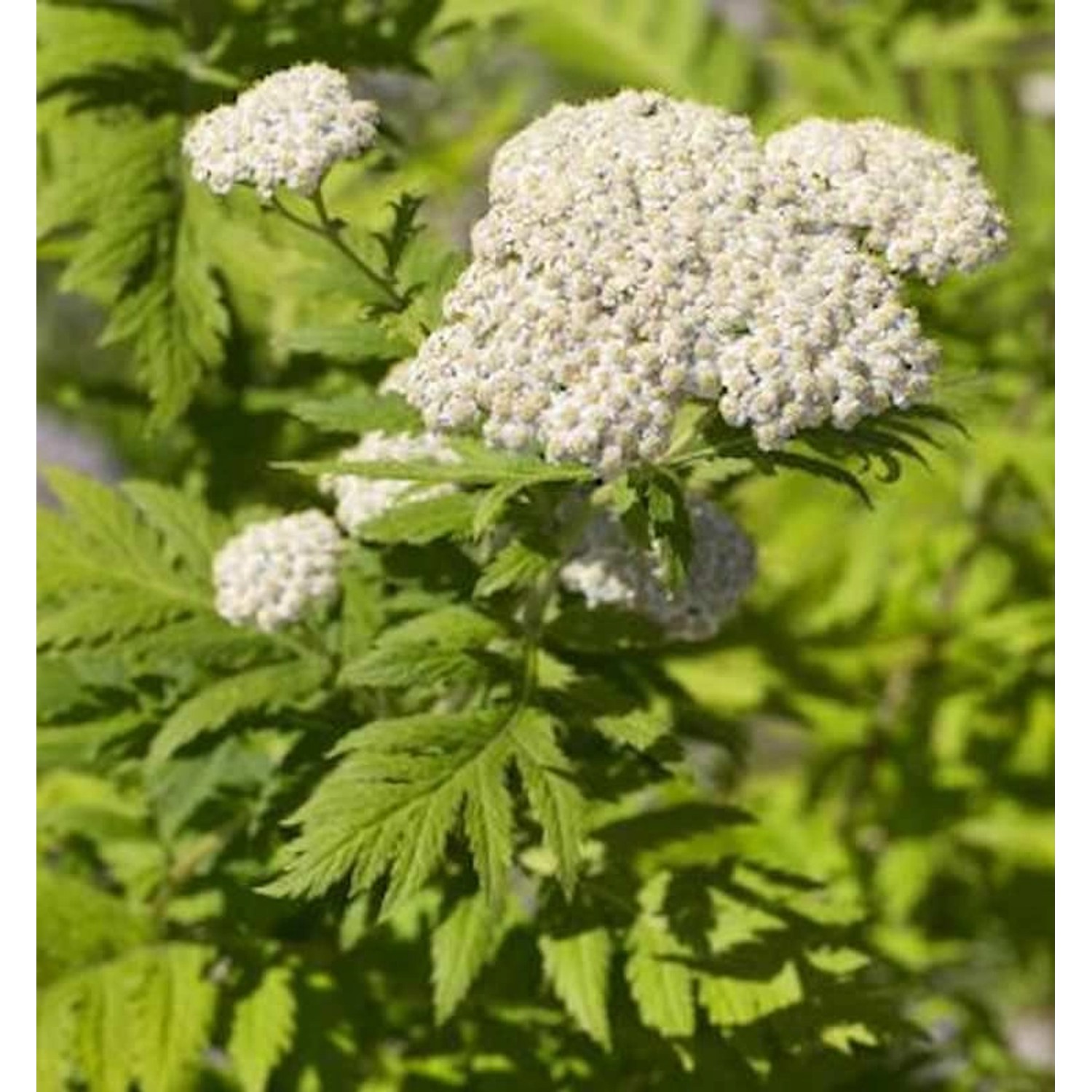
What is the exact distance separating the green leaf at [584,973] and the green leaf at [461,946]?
0.11 meters

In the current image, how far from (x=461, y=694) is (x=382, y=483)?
0.34 m

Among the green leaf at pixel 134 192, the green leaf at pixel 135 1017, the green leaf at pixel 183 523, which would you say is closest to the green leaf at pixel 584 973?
the green leaf at pixel 135 1017

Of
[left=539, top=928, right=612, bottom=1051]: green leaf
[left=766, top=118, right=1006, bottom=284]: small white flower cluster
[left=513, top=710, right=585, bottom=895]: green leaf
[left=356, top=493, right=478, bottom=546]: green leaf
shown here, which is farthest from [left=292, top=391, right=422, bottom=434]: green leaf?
[left=539, top=928, right=612, bottom=1051]: green leaf

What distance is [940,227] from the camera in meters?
2.71

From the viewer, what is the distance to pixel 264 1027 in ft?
10.9

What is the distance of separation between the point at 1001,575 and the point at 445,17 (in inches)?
75.1

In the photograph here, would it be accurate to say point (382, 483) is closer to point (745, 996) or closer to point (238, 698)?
point (238, 698)

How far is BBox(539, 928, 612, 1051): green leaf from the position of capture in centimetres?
306

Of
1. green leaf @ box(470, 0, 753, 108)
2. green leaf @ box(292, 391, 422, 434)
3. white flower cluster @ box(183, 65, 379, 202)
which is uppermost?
green leaf @ box(470, 0, 753, 108)

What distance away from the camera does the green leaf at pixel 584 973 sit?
306 cm

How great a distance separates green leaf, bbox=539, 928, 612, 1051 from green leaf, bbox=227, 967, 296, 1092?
1.48 feet

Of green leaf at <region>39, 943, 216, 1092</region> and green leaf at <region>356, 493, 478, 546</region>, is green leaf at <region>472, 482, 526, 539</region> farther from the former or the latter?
green leaf at <region>39, 943, 216, 1092</region>
